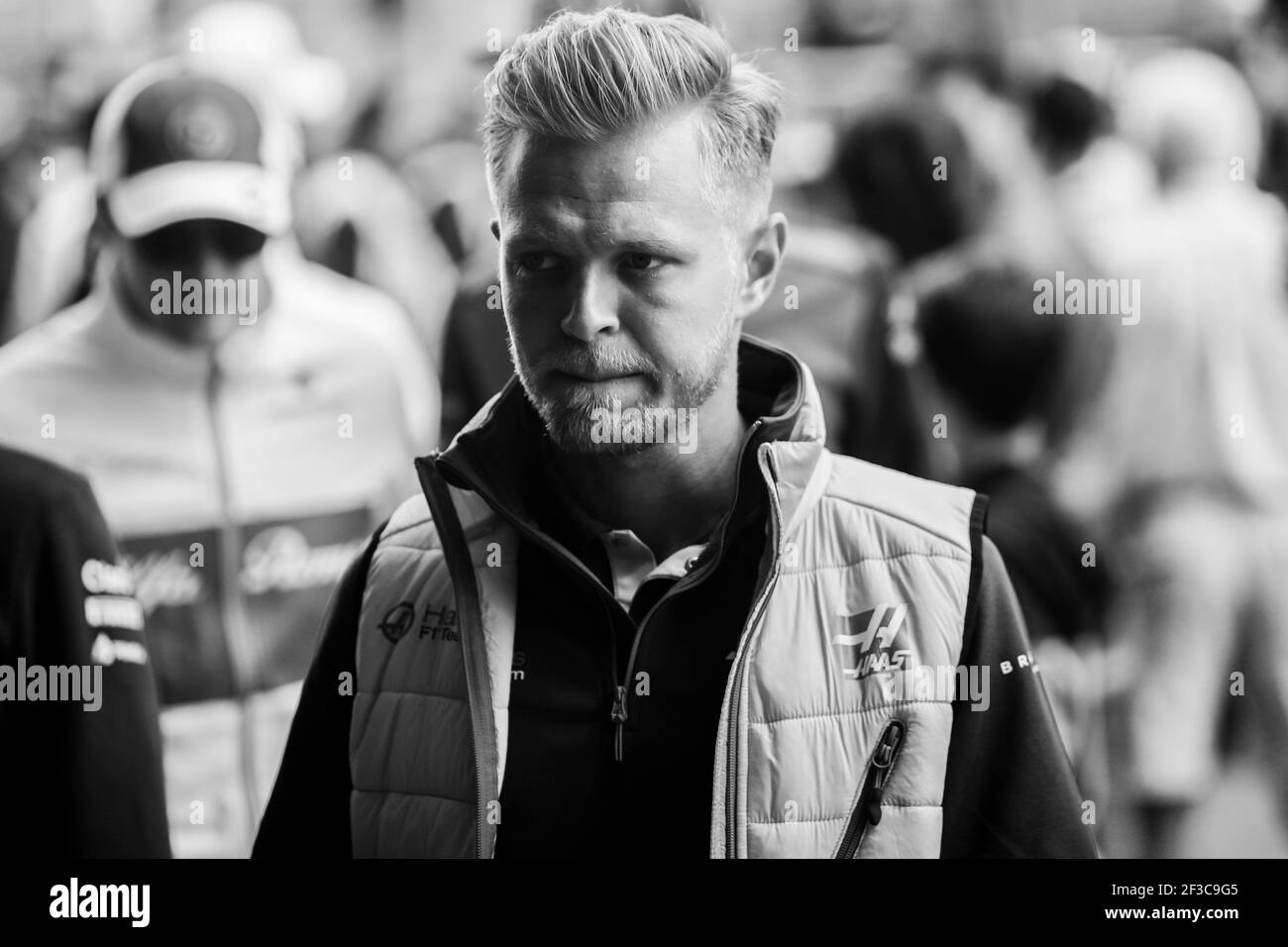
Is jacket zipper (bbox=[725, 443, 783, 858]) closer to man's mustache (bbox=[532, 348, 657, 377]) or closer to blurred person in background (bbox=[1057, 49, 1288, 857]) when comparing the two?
man's mustache (bbox=[532, 348, 657, 377])

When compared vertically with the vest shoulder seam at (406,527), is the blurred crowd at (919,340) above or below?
above

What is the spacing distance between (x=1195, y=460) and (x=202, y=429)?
4.44 ft

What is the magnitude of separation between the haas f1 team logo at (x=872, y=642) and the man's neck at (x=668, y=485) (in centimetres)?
14

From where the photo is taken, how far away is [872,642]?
3.94 feet

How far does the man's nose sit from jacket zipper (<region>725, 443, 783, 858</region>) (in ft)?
0.60

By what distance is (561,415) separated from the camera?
1.20 metres

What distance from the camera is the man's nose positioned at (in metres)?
1.18

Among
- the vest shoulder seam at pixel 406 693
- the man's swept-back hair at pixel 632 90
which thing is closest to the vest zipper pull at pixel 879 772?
the vest shoulder seam at pixel 406 693

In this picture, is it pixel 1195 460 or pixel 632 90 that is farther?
pixel 1195 460

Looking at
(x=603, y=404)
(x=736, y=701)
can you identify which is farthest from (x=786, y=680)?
(x=603, y=404)

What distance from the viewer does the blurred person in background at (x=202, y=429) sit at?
1883 millimetres

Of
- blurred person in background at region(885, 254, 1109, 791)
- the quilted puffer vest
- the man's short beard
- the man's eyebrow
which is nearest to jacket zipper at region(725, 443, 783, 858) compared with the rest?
the quilted puffer vest

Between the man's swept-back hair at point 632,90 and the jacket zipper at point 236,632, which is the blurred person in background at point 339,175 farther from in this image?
the man's swept-back hair at point 632,90

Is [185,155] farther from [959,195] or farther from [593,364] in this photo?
[959,195]
